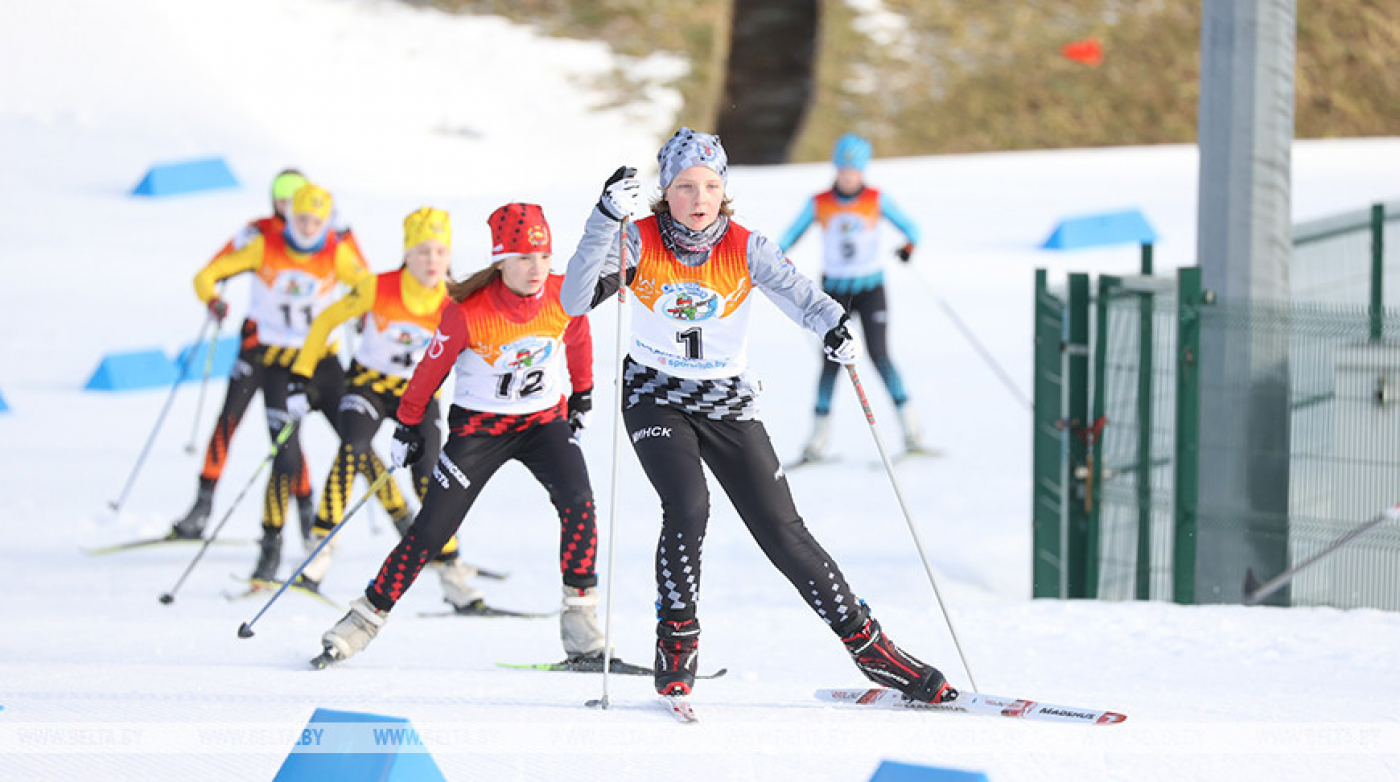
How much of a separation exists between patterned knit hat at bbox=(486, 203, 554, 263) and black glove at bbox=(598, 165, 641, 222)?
2.81 ft

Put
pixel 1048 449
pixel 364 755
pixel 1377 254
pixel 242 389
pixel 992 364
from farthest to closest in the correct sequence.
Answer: pixel 992 364 < pixel 1377 254 < pixel 242 389 < pixel 1048 449 < pixel 364 755

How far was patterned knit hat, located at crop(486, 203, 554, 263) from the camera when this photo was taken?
573cm

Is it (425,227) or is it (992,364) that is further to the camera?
(992,364)

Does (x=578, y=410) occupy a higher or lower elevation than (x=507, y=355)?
lower

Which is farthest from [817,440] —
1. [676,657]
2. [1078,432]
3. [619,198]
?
[619,198]

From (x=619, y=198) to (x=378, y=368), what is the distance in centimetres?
304

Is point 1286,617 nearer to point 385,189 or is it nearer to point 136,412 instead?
point 136,412

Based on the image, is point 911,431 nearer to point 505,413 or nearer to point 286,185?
point 286,185

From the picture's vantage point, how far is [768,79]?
22.0m

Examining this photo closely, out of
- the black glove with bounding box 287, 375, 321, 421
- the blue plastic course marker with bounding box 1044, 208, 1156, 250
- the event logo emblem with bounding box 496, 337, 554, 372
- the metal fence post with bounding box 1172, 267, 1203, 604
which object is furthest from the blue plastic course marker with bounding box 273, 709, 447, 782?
the blue plastic course marker with bounding box 1044, 208, 1156, 250

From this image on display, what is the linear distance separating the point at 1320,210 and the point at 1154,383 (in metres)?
8.41

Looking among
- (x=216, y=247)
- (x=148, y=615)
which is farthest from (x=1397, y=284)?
(x=216, y=247)

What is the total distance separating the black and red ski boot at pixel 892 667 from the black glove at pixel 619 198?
52.0 inches

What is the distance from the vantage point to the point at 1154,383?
7695 millimetres
